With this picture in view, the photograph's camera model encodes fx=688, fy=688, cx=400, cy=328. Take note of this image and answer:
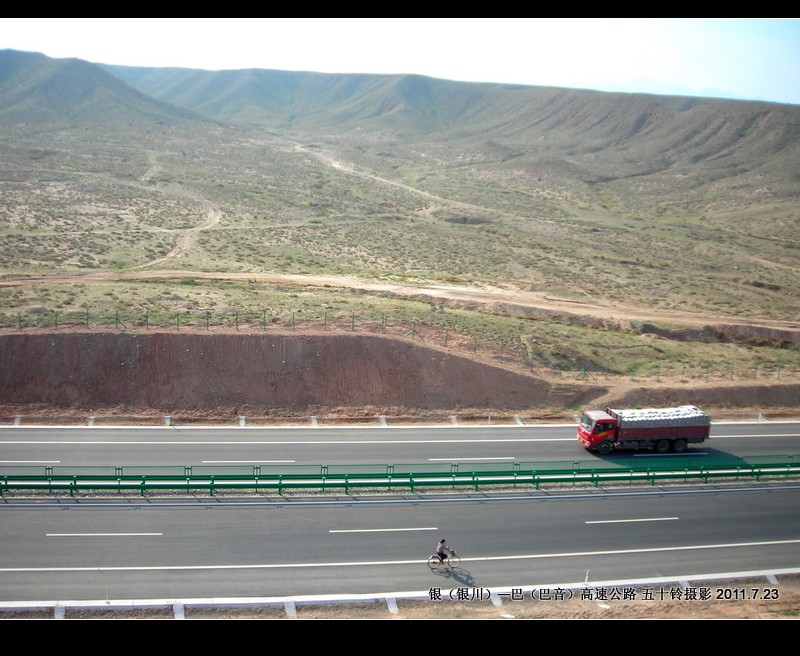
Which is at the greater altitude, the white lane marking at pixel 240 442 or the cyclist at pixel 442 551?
the white lane marking at pixel 240 442

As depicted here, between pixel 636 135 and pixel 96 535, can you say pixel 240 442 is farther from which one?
pixel 636 135

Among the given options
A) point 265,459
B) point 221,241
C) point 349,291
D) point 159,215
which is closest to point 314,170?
point 159,215

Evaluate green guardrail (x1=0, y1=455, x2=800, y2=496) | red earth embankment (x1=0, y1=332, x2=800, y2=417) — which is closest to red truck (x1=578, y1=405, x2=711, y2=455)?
green guardrail (x1=0, y1=455, x2=800, y2=496)

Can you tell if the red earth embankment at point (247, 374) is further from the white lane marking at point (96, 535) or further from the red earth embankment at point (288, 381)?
the white lane marking at point (96, 535)

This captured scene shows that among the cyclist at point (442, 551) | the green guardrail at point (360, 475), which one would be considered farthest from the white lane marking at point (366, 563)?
the green guardrail at point (360, 475)

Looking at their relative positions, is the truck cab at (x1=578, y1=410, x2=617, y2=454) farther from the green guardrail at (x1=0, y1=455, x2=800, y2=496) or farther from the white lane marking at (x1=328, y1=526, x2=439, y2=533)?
the white lane marking at (x1=328, y1=526, x2=439, y2=533)

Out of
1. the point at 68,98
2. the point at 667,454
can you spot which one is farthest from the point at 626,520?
the point at 68,98
